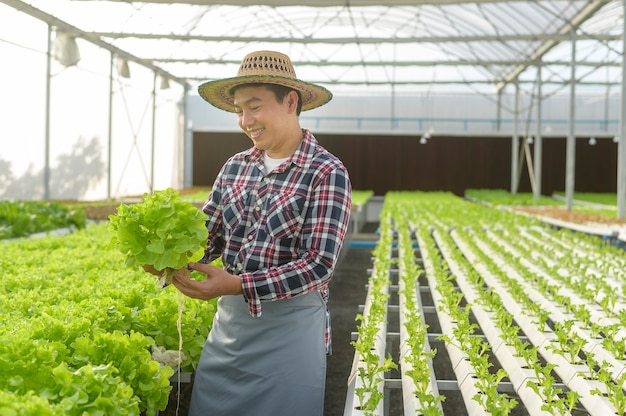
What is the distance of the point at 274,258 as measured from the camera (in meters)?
2.44

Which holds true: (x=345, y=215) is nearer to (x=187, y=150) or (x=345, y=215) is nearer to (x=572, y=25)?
(x=572, y=25)

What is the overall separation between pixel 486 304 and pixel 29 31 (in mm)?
10491

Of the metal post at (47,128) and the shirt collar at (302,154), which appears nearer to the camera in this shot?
the shirt collar at (302,154)

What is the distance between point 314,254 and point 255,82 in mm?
681

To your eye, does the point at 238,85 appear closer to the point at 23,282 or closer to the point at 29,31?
the point at 23,282

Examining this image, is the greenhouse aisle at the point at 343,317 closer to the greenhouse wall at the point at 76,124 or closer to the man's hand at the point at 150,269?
the man's hand at the point at 150,269

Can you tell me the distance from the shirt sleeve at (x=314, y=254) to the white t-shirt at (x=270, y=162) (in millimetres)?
226

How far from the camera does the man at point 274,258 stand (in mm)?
2365

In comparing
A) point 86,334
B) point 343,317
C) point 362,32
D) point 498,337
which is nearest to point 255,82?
point 86,334

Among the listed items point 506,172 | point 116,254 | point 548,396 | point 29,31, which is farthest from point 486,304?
point 506,172

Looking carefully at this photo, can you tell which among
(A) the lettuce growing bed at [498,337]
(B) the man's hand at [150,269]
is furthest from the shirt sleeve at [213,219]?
(A) the lettuce growing bed at [498,337]

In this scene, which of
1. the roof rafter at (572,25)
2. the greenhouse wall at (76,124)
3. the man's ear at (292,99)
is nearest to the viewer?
the man's ear at (292,99)

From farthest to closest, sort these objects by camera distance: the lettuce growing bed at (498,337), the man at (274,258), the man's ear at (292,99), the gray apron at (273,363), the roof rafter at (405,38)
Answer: the roof rafter at (405,38) → the lettuce growing bed at (498,337) → the man's ear at (292,99) → the gray apron at (273,363) → the man at (274,258)

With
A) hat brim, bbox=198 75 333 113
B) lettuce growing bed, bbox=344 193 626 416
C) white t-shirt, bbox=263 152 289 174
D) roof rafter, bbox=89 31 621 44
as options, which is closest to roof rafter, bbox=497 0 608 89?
roof rafter, bbox=89 31 621 44
